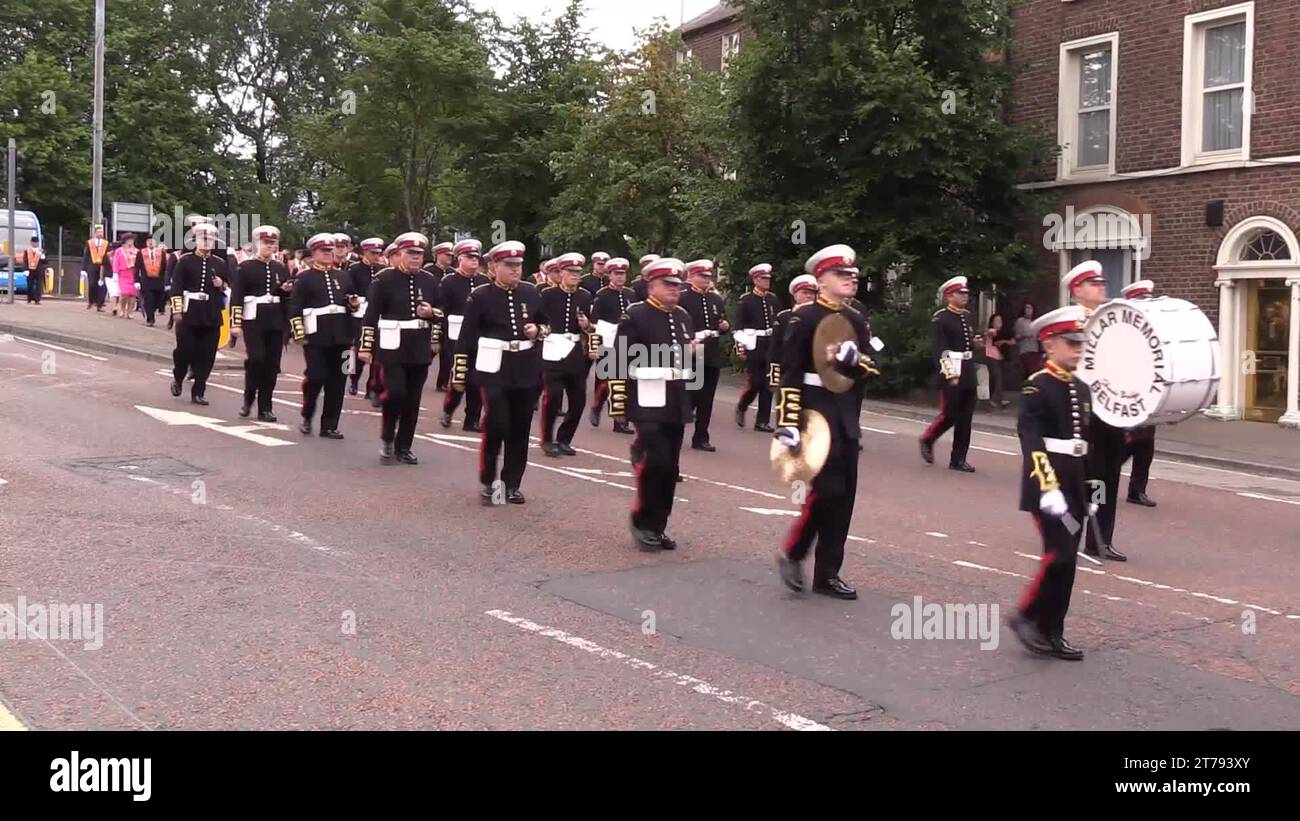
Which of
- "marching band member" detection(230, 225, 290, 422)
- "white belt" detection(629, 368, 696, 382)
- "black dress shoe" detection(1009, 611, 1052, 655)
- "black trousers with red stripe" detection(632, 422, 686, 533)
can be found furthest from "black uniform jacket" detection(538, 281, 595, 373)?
"black dress shoe" detection(1009, 611, 1052, 655)

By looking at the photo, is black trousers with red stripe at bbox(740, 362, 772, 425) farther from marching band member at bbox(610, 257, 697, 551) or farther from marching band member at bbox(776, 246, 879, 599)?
marching band member at bbox(776, 246, 879, 599)

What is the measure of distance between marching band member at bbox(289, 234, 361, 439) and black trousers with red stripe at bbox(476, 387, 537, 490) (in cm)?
372

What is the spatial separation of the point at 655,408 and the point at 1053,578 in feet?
10.7

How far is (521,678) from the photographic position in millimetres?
6430

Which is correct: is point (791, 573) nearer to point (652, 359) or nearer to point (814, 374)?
point (814, 374)

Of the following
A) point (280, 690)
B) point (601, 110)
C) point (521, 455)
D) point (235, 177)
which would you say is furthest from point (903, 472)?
point (235, 177)

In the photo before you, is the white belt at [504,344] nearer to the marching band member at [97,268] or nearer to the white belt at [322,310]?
the white belt at [322,310]

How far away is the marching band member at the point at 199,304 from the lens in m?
16.3

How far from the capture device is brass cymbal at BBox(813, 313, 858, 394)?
27.2 feet

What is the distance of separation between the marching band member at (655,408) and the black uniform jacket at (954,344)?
17.7 feet

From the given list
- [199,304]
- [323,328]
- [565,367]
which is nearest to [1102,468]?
[565,367]

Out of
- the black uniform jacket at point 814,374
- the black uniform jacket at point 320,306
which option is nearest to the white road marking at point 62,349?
the black uniform jacket at point 320,306

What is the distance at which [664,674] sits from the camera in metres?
6.58

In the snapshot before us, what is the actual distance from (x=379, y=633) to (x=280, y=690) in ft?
3.39
